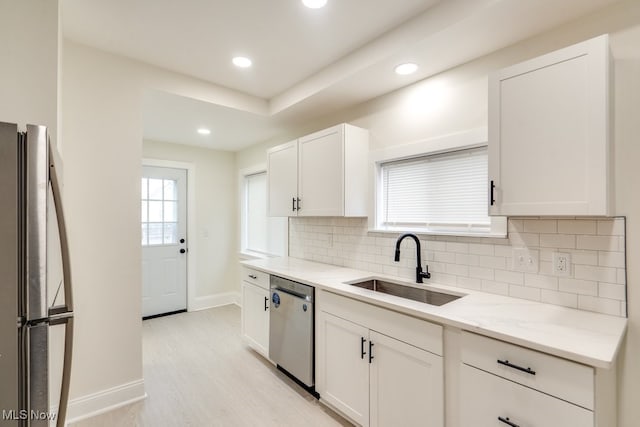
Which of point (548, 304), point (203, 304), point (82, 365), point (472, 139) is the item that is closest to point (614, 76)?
point (472, 139)

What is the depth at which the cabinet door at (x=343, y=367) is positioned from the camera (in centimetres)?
191

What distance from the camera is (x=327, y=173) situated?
2.68 m

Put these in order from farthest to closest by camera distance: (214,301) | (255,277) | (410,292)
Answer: (214,301), (255,277), (410,292)

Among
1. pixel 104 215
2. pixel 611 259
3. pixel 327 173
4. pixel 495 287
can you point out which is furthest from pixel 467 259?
pixel 104 215

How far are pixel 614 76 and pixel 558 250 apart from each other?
2.94 ft

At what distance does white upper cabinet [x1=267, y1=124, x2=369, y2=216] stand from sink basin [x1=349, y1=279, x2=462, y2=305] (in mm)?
595

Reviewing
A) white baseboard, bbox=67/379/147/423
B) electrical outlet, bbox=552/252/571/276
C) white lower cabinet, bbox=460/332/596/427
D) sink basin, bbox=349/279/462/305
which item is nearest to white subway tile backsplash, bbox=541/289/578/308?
electrical outlet, bbox=552/252/571/276

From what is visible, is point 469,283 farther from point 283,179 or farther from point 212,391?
point 212,391

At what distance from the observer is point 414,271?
7.68 feet

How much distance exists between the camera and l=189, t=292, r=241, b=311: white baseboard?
4498 millimetres

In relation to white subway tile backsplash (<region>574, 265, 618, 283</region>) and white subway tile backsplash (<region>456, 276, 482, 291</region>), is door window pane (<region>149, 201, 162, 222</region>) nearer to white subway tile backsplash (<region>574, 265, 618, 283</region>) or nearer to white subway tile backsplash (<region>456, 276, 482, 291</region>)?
white subway tile backsplash (<region>456, 276, 482, 291</region>)

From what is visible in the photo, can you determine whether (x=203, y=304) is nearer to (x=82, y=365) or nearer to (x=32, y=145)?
(x=82, y=365)

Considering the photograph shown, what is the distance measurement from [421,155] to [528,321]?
132cm

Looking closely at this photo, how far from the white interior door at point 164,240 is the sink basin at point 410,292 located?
3.08m
